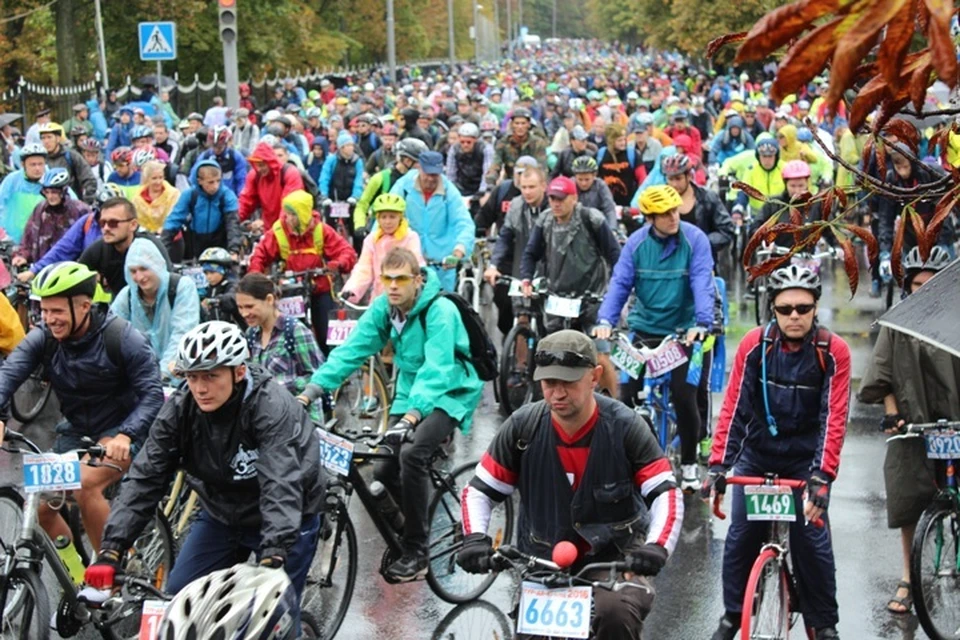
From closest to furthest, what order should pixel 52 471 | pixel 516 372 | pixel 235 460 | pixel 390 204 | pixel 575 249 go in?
pixel 235 460
pixel 52 471
pixel 575 249
pixel 390 204
pixel 516 372

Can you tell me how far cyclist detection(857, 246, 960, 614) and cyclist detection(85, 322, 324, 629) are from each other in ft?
10.4

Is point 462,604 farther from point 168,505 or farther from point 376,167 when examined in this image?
point 376,167

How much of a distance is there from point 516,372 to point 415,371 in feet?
13.7

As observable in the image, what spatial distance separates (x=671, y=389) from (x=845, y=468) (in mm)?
1658

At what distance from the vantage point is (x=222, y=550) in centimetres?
660

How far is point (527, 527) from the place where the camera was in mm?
6281

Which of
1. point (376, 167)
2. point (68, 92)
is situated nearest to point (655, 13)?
point (68, 92)

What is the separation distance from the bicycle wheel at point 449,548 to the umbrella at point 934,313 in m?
4.69

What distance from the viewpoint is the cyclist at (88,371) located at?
26.1 ft

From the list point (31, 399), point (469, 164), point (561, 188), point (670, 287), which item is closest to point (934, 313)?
point (670, 287)

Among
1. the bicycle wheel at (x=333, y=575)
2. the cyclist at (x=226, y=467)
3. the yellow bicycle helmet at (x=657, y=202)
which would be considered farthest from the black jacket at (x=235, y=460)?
the yellow bicycle helmet at (x=657, y=202)

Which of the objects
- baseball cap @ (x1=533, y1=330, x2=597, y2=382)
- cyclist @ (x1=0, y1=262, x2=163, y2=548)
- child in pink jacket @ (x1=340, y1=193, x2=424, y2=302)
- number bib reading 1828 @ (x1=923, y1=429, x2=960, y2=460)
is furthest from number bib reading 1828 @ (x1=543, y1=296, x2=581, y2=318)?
baseball cap @ (x1=533, y1=330, x2=597, y2=382)

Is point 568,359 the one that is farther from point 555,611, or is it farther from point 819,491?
point 819,491

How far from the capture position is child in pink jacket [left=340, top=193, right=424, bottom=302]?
12398 mm
